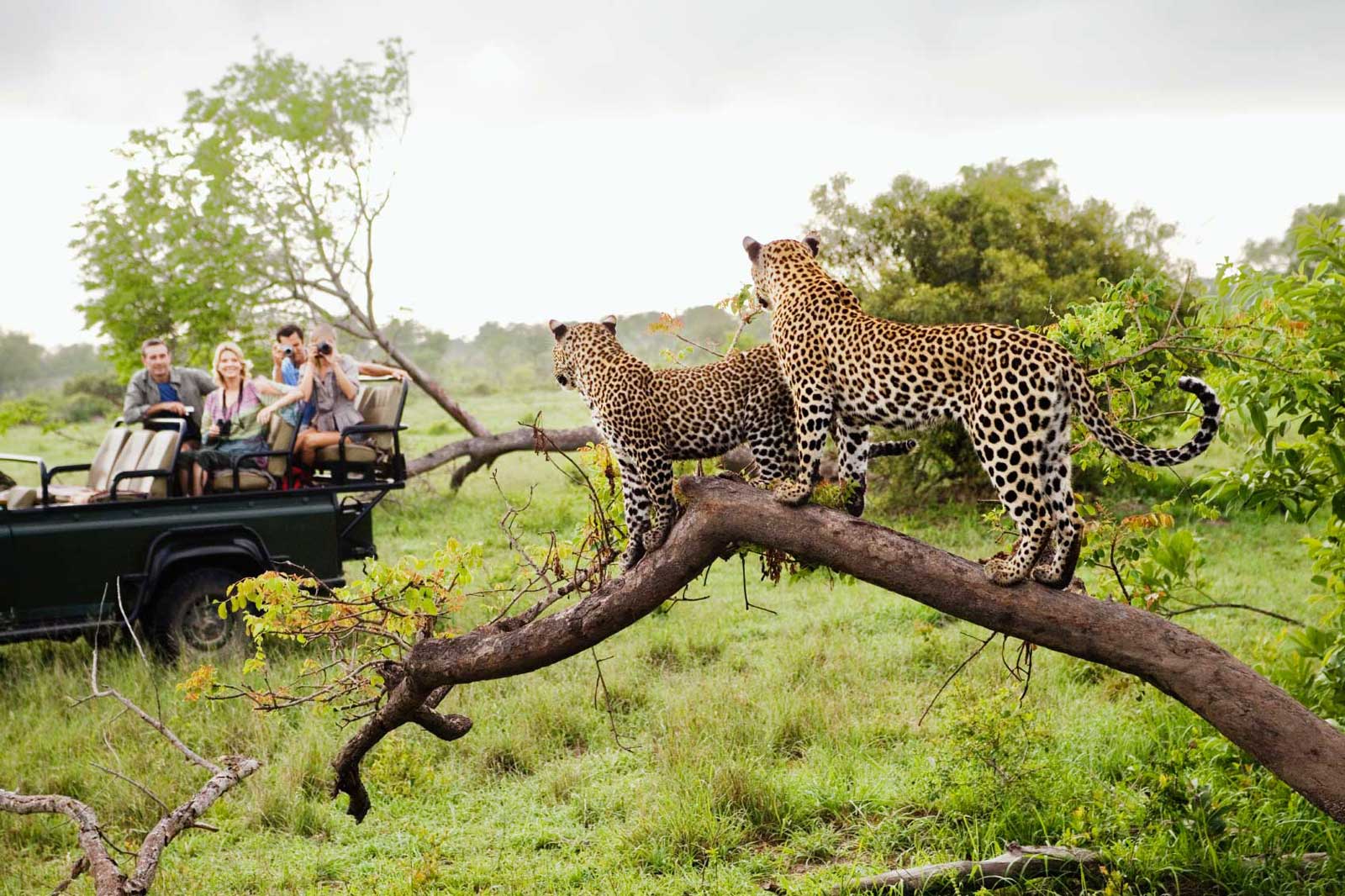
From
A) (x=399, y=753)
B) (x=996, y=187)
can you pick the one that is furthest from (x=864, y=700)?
(x=996, y=187)

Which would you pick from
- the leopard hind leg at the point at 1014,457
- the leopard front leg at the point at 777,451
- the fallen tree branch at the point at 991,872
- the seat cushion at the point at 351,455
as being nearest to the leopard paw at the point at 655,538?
the leopard front leg at the point at 777,451

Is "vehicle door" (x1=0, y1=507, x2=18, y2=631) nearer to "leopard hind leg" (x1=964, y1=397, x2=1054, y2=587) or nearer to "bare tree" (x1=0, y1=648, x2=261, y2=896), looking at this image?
"bare tree" (x1=0, y1=648, x2=261, y2=896)

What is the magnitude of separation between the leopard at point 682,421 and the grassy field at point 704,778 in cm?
182

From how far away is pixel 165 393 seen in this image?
373 inches

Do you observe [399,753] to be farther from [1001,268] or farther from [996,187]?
[996,187]

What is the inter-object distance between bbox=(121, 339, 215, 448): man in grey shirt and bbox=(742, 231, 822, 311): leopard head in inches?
244

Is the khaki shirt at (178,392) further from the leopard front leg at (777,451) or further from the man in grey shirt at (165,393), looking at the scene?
the leopard front leg at (777,451)

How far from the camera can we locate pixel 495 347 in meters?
43.8

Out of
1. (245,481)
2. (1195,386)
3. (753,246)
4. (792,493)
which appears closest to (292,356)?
(245,481)

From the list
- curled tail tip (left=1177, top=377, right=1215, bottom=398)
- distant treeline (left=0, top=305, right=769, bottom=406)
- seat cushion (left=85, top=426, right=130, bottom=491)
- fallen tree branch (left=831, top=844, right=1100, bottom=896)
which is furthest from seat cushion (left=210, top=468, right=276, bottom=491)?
distant treeline (left=0, top=305, right=769, bottom=406)

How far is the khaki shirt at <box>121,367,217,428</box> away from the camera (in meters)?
9.17

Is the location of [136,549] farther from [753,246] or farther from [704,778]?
[753,246]

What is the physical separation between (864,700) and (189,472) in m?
5.20

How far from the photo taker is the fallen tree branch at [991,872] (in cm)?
516
